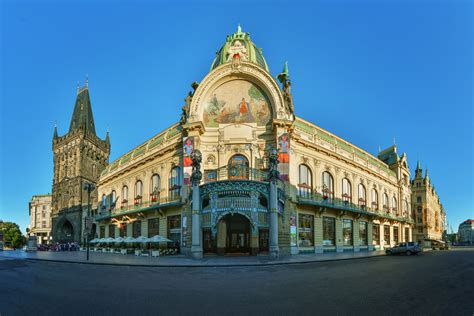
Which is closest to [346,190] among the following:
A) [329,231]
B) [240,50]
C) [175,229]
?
[329,231]

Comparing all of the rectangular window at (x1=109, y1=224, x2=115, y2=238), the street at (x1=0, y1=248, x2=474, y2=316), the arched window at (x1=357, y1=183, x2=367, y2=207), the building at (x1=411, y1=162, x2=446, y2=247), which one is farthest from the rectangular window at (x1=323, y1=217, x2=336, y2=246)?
the building at (x1=411, y1=162, x2=446, y2=247)

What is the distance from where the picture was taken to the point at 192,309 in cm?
924

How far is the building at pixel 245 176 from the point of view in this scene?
31.6 m

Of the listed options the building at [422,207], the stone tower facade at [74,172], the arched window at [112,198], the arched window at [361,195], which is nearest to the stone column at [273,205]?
the arched window at [361,195]

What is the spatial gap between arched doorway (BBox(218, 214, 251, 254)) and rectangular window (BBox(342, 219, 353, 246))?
15.4 m

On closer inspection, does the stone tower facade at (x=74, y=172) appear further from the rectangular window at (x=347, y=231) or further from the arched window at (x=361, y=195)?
the arched window at (x=361, y=195)

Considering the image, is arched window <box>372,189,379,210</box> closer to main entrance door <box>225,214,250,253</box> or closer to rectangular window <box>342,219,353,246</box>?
rectangular window <box>342,219,353,246</box>

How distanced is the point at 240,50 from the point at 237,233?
72.1 feet

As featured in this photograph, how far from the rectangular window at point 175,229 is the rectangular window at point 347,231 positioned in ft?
68.4

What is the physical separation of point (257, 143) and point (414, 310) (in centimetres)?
2763

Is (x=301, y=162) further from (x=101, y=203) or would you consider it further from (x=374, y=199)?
(x=101, y=203)

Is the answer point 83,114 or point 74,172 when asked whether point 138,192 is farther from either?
point 83,114

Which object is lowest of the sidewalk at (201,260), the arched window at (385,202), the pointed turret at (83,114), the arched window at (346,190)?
the sidewalk at (201,260)

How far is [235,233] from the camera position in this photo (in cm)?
3444
